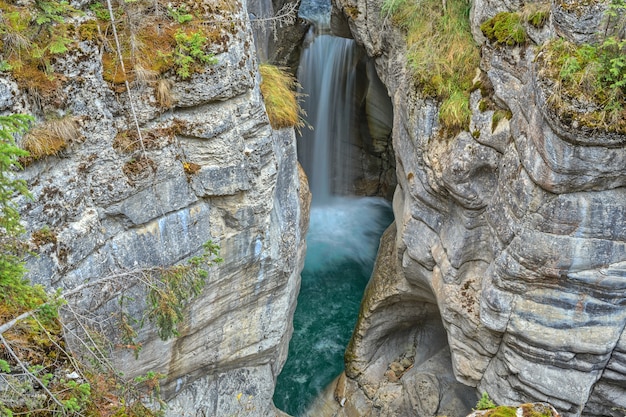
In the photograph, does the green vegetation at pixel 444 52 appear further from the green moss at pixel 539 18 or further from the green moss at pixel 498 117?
the green moss at pixel 539 18

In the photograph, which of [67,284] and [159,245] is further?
[159,245]

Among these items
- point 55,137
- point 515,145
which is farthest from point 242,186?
point 515,145

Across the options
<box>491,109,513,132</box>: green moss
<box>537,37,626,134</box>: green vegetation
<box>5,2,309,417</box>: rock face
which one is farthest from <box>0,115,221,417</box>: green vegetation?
<box>491,109,513,132</box>: green moss

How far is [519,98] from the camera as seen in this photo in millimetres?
8094

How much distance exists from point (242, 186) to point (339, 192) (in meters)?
10.1

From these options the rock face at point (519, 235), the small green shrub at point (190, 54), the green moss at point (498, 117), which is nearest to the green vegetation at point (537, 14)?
the rock face at point (519, 235)

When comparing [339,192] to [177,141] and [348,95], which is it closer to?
[348,95]

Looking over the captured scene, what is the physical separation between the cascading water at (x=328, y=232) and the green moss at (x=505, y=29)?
5503 mm

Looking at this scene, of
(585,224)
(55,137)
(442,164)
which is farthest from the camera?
(442,164)

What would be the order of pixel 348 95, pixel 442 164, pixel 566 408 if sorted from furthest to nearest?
pixel 348 95 < pixel 442 164 < pixel 566 408

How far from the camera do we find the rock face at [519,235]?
288 inches

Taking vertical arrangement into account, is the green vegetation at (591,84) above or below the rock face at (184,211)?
above

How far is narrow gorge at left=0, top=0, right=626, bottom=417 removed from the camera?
6.68 m

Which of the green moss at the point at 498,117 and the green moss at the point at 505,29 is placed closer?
the green moss at the point at 505,29
